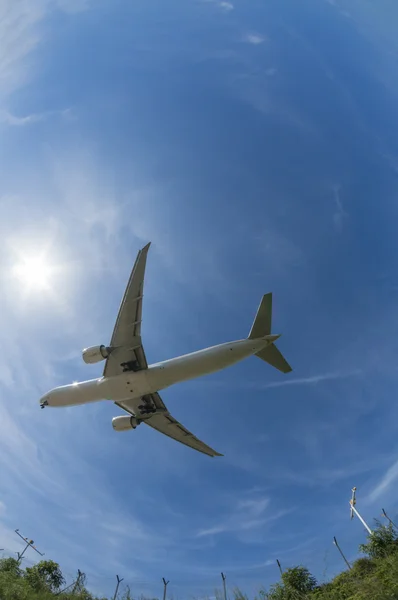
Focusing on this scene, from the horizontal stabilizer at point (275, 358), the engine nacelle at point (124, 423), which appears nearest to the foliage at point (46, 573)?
the engine nacelle at point (124, 423)

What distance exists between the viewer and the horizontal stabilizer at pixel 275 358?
2505cm

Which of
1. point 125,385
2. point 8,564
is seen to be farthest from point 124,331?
point 8,564

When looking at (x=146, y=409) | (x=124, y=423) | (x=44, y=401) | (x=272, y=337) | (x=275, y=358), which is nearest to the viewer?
(x=272, y=337)

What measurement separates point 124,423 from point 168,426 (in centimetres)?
396

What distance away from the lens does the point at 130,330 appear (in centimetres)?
2486

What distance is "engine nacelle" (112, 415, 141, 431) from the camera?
1134 inches

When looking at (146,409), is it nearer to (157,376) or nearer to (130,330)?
(157,376)

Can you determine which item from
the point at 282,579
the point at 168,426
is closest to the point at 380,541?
the point at 282,579

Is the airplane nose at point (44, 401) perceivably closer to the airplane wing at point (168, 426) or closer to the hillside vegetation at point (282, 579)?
the airplane wing at point (168, 426)

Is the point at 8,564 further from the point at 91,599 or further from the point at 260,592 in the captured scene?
the point at 260,592

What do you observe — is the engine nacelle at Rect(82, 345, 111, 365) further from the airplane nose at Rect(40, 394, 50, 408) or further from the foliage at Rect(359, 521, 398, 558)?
the foliage at Rect(359, 521, 398, 558)

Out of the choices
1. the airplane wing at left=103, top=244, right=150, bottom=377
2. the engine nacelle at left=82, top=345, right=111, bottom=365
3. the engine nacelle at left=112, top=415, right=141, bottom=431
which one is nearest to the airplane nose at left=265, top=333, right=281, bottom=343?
the airplane wing at left=103, top=244, right=150, bottom=377

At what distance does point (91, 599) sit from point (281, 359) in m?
32.7

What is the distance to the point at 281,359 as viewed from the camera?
82.2ft
